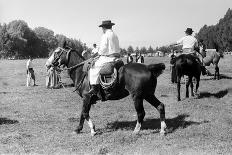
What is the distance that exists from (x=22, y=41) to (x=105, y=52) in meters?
113

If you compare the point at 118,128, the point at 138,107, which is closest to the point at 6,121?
the point at 118,128

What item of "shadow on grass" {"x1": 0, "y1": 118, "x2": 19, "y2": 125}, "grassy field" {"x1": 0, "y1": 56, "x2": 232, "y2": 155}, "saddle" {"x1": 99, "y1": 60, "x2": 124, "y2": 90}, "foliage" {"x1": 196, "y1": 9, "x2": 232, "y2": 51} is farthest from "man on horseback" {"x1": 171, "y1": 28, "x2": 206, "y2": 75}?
"foliage" {"x1": 196, "y1": 9, "x2": 232, "y2": 51}

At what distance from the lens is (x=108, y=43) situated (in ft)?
38.4

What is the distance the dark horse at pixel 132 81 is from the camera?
11.1 m

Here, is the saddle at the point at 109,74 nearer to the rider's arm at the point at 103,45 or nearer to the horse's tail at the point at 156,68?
the rider's arm at the point at 103,45

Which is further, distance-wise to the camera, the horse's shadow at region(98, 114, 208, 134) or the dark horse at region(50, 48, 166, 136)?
the horse's shadow at region(98, 114, 208, 134)

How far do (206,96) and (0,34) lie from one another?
105 metres

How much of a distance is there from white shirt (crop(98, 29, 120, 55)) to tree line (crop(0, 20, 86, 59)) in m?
88.7

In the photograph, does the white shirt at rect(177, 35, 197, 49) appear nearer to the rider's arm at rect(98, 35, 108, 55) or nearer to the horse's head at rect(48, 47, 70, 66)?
the rider's arm at rect(98, 35, 108, 55)

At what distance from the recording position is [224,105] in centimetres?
1562

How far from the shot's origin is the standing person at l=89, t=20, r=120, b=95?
460 inches

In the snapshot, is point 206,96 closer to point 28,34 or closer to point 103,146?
point 103,146

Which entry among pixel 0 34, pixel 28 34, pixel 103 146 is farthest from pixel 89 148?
pixel 28 34

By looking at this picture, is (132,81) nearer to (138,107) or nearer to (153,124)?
(138,107)
